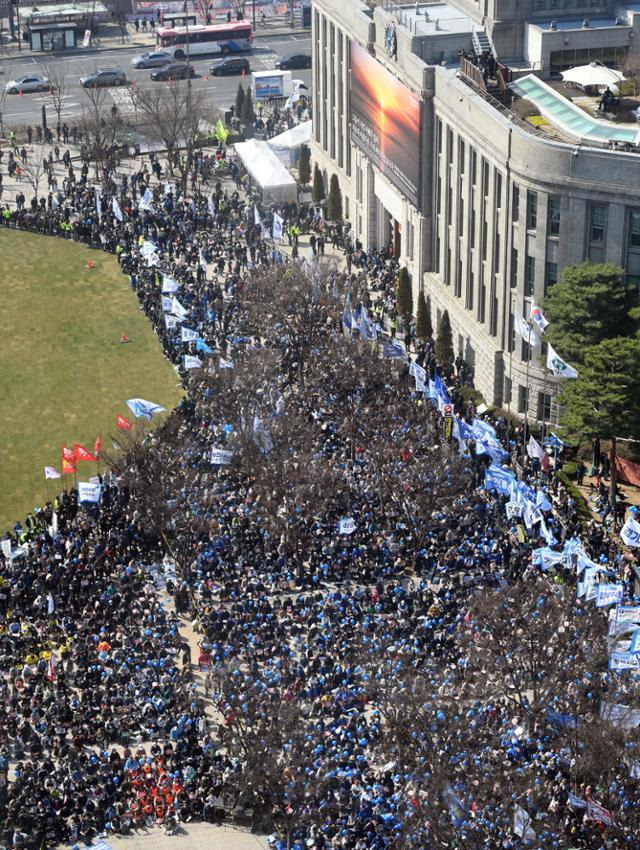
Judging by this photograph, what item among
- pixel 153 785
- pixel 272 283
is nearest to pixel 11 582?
pixel 153 785

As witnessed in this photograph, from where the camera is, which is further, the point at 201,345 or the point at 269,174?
the point at 269,174

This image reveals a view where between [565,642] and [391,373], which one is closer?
[565,642]

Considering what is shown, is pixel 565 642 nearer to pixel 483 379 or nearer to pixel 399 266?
pixel 483 379

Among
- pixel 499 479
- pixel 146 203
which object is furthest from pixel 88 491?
pixel 146 203

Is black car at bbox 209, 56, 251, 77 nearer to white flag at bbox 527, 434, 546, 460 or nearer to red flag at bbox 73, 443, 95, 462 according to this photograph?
red flag at bbox 73, 443, 95, 462

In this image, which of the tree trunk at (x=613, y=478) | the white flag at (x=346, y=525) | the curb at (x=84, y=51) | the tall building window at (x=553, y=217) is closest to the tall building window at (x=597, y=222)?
the tall building window at (x=553, y=217)

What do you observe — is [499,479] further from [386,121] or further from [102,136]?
[102,136]
